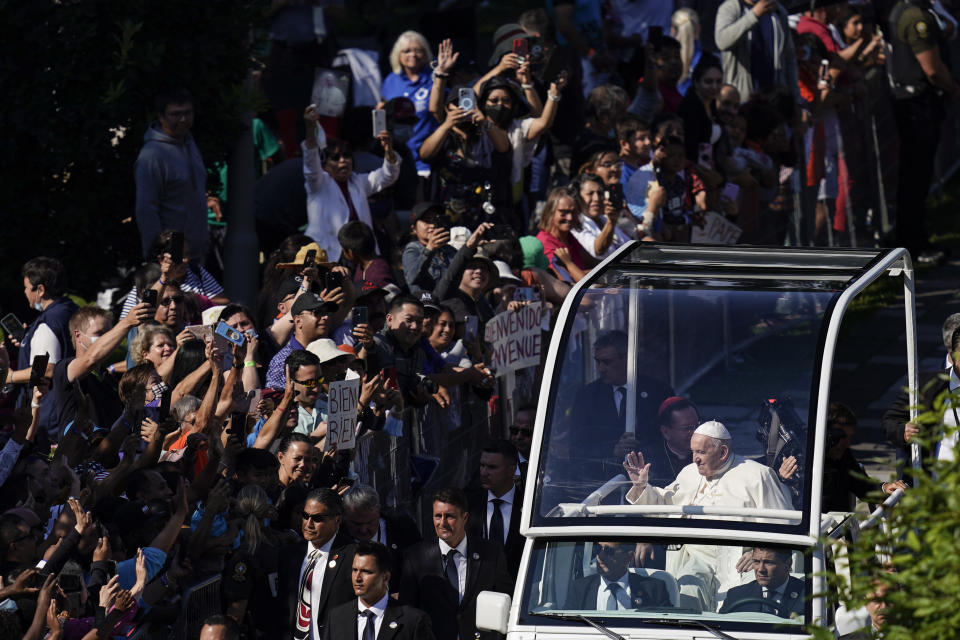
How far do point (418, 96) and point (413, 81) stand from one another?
0.15m

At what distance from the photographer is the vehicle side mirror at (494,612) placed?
8.63m

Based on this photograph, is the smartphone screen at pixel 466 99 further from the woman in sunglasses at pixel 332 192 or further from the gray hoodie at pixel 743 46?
the gray hoodie at pixel 743 46

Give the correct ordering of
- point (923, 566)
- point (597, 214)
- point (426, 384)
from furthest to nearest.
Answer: point (597, 214), point (426, 384), point (923, 566)

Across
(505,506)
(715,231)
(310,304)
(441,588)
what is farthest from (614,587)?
(715,231)

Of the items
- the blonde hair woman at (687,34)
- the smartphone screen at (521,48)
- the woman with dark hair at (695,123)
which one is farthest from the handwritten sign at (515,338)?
the blonde hair woman at (687,34)

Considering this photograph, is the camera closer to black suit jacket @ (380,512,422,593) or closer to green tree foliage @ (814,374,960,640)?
black suit jacket @ (380,512,422,593)

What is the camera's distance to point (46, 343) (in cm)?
1109

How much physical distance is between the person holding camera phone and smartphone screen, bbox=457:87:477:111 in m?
1.09

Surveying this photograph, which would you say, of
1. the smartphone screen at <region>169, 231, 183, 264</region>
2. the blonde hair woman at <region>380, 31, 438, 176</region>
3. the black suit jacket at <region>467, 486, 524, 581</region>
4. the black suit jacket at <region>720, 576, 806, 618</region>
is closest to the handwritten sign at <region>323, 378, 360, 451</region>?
the black suit jacket at <region>467, 486, 524, 581</region>

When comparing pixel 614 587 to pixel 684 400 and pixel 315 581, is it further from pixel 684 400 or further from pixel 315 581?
pixel 315 581

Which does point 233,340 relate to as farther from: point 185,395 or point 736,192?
point 736,192

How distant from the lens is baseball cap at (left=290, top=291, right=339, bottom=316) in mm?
11336

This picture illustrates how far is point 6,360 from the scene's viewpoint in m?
9.67

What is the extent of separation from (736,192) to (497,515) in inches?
296
